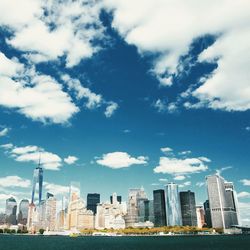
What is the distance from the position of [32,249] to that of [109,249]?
34.4 metres

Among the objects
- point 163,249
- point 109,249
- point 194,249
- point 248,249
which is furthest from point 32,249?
point 248,249

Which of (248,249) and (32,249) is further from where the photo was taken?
(32,249)

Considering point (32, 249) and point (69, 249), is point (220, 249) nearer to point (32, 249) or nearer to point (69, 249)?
point (69, 249)

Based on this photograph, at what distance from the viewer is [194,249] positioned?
463ft

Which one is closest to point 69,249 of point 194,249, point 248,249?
point 194,249

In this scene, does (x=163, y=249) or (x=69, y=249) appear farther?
(x=69, y=249)

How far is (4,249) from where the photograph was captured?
147500mm

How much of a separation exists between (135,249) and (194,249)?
25.3 m

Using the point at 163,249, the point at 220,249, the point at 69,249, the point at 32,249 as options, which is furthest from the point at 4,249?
the point at 220,249

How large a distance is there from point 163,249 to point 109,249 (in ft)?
76.8

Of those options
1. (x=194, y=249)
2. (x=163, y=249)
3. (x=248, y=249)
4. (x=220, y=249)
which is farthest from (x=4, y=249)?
(x=248, y=249)

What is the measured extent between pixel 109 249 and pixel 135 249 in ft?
37.3

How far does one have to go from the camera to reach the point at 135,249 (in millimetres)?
145375

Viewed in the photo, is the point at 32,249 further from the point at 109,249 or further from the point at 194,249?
the point at 194,249
